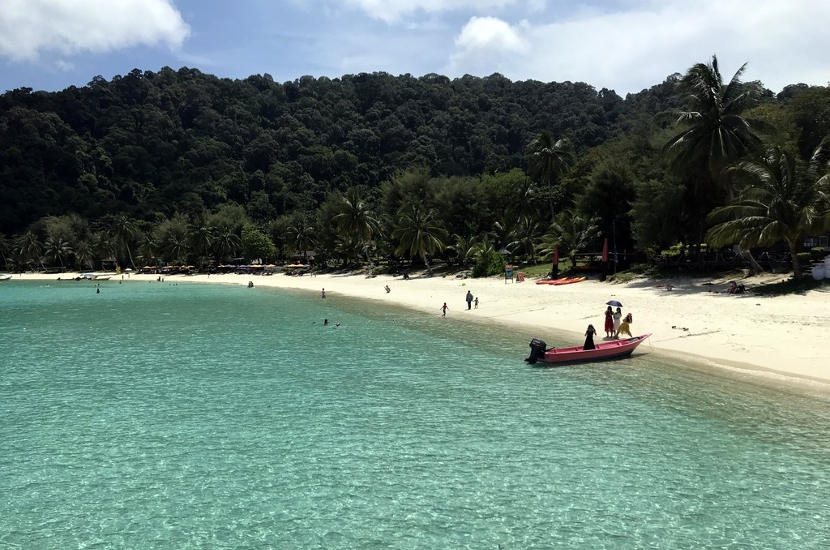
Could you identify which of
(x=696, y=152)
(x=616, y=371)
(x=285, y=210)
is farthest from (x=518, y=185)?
(x=285, y=210)

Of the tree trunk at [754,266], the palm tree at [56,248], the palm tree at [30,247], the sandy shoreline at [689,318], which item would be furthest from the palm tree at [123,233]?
the tree trunk at [754,266]

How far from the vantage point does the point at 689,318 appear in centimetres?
2839

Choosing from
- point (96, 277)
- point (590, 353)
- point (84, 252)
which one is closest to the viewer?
point (590, 353)

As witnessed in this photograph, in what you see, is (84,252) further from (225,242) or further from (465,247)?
(465,247)

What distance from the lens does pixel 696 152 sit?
3994 centimetres

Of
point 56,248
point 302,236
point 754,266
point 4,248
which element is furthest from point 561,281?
point 4,248

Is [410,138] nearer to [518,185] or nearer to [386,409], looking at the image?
[518,185]

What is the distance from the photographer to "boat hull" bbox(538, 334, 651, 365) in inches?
894

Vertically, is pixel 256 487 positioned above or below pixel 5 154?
below

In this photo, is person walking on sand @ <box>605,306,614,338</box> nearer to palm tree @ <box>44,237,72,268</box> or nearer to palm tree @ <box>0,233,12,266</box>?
palm tree @ <box>44,237,72,268</box>

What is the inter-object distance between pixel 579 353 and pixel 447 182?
194 ft

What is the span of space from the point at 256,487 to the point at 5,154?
204 meters

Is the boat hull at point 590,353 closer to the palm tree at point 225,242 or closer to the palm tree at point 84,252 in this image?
the palm tree at point 225,242

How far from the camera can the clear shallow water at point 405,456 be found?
9859mm
